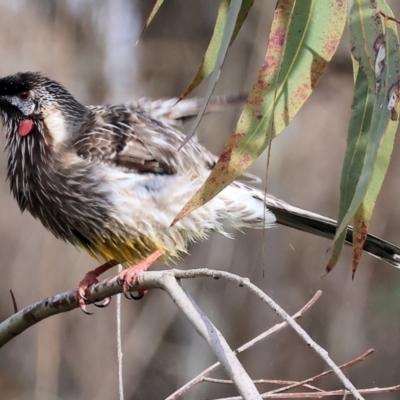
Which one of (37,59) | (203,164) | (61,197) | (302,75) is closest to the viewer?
(302,75)

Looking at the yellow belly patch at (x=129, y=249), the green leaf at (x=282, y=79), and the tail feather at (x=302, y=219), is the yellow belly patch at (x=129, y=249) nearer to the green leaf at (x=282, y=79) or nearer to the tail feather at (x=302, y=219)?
the tail feather at (x=302, y=219)

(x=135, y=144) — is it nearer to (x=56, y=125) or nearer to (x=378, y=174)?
(x=56, y=125)

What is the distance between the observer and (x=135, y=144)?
237cm

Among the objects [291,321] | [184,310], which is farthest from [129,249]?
[291,321]

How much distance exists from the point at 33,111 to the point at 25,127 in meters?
0.06

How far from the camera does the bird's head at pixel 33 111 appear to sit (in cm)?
244

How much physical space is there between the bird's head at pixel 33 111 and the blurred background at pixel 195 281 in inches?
98.4

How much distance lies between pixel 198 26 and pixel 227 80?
0.46 m

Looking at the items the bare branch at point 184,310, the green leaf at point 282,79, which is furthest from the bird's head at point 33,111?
the green leaf at point 282,79

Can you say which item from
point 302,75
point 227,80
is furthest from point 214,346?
point 227,80

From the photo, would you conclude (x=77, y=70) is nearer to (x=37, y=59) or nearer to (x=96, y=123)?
(x=37, y=59)

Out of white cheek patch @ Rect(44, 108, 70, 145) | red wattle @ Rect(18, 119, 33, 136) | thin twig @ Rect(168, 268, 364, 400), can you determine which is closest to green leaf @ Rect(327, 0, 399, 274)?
thin twig @ Rect(168, 268, 364, 400)

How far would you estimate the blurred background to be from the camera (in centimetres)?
502

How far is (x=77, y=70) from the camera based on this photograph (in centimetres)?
509
